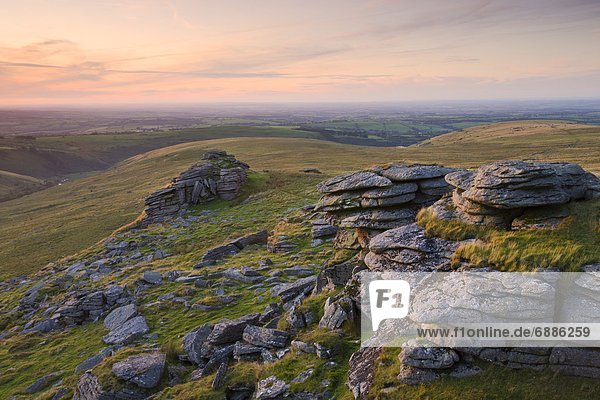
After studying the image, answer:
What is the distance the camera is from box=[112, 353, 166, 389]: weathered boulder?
17500 millimetres

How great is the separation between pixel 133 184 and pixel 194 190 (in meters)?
64.4

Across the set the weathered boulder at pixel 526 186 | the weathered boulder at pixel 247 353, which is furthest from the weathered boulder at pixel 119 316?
the weathered boulder at pixel 526 186

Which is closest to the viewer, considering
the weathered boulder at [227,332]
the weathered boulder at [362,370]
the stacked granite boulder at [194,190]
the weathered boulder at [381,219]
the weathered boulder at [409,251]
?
the weathered boulder at [362,370]

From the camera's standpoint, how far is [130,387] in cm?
1745

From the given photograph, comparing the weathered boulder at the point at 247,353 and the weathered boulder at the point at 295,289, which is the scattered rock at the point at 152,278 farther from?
the weathered boulder at the point at 247,353

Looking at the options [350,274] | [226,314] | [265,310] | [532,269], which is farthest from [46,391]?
[532,269]

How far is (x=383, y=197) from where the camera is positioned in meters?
21.6

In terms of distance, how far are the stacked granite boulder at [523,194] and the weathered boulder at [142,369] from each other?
15.8m

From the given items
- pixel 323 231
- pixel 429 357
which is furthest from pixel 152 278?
pixel 429 357

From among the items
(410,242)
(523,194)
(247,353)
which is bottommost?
(247,353)

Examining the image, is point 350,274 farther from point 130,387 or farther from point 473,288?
point 130,387

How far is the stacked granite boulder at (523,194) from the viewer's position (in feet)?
53.3

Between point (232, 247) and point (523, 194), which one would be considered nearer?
point (523, 194)

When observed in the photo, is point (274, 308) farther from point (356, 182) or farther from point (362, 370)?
point (356, 182)
